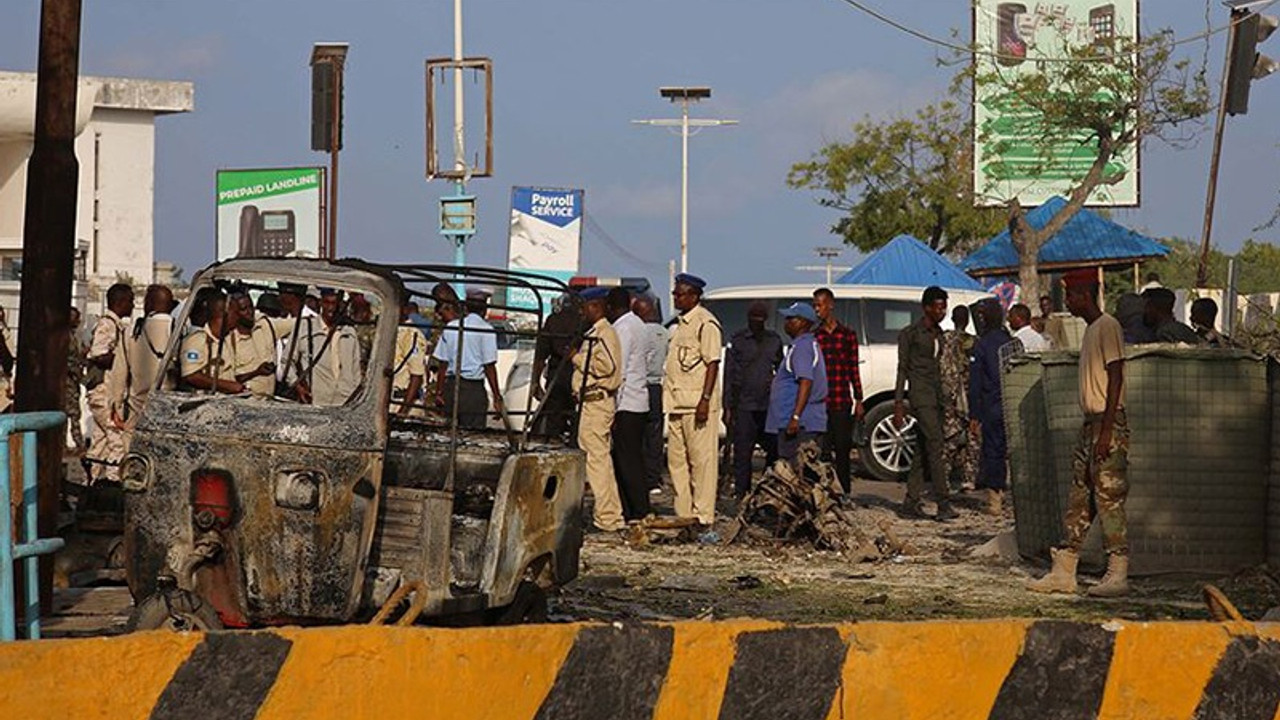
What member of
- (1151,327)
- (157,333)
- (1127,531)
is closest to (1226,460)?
(1127,531)

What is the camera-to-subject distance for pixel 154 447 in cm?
782

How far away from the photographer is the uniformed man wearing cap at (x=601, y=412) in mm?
14109

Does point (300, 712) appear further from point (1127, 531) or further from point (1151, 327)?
point (1151, 327)

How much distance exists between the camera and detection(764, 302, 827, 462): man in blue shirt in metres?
14.8

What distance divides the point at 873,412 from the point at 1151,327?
6443mm

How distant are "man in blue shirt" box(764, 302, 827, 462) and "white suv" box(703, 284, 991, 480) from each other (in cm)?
459

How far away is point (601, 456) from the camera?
14383 mm

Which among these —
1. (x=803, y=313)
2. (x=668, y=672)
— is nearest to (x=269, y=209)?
(x=803, y=313)

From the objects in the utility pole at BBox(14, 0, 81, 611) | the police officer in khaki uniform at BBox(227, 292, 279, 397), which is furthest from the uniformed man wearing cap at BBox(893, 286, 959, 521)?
the utility pole at BBox(14, 0, 81, 611)

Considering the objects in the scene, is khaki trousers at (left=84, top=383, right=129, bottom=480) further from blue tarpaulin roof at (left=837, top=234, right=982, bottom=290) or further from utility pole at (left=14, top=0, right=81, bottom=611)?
blue tarpaulin roof at (left=837, top=234, right=982, bottom=290)

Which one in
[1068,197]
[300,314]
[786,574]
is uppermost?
[1068,197]

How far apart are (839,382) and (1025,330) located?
8.52 ft

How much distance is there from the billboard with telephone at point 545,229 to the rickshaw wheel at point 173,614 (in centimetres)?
3486

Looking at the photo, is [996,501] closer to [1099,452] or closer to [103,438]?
[1099,452]
